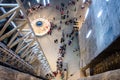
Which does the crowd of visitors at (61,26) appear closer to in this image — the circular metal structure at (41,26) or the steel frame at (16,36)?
the circular metal structure at (41,26)

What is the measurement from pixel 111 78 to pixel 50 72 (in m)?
22.3

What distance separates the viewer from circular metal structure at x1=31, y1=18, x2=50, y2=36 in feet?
91.1

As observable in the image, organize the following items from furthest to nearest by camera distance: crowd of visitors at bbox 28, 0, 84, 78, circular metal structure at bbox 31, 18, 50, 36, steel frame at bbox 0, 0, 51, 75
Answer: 1. circular metal structure at bbox 31, 18, 50, 36
2. crowd of visitors at bbox 28, 0, 84, 78
3. steel frame at bbox 0, 0, 51, 75

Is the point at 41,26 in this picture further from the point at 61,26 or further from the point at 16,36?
the point at 16,36

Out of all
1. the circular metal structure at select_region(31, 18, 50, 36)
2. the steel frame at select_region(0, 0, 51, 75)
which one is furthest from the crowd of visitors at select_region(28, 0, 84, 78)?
the steel frame at select_region(0, 0, 51, 75)

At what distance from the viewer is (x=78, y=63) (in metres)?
25.9

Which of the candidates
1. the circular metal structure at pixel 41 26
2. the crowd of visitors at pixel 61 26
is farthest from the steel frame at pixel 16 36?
the circular metal structure at pixel 41 26

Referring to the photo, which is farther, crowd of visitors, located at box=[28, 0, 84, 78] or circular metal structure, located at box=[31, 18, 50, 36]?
circular metal structure, located at box=[31, 18, 50, 36]

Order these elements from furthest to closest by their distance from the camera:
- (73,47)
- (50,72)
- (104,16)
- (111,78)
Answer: (73,47) → (50,72) → (104,16) → (111,78)

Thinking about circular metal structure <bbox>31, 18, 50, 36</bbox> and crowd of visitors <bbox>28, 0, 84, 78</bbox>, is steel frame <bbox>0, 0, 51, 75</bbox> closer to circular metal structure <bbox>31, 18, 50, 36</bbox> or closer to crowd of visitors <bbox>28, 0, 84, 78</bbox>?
crowd of visitors <bbox>28, 0, 84, 78</bbox>

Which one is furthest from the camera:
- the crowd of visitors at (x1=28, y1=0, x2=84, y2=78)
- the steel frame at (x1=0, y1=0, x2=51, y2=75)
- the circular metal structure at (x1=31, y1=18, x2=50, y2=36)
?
the circular metal structure at (x1=31, y1=18, x2=50, y2=36)

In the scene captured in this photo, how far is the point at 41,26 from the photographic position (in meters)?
28.5

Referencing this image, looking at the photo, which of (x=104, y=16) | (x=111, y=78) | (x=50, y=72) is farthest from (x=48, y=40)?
(x=111, y=78)

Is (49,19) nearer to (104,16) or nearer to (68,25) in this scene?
(68,25)
